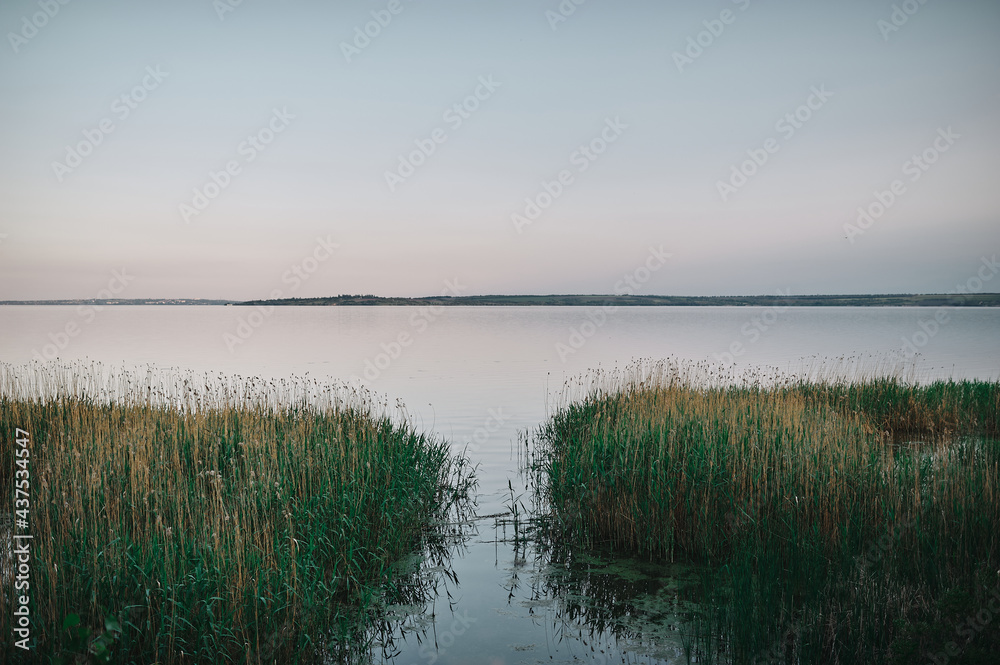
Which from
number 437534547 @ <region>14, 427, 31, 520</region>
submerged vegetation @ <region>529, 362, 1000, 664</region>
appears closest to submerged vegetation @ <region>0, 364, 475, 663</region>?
number 437534547 @ <region>14, 427, 31, 520</region>

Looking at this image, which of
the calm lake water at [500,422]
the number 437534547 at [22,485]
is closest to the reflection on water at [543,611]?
the calm lake water at [500,422]

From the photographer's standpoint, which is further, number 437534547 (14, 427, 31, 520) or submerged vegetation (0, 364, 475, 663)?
number 437534547 (14, 427, 31, 520)

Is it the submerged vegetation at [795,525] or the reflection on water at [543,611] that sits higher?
the submerged vegetation at [795,525]

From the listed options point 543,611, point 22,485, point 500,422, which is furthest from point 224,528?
point 500,422

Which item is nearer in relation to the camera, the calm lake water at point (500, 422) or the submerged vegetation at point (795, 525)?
the submerged vegetation at point (795, 525)

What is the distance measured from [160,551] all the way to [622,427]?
6553 millimetres

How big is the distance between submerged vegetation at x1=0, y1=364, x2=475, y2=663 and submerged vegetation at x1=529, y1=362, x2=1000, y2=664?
2470 mm

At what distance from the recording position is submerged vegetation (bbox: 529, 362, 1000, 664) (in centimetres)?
481

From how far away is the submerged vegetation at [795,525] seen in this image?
4.81 meters

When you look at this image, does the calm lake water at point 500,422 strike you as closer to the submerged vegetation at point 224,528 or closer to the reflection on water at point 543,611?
the reflection on water at point 543,611

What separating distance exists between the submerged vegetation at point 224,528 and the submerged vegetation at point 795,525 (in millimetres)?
2470

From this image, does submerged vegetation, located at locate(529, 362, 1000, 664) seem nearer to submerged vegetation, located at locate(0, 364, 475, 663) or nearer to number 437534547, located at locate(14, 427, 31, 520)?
submerged vegetation, located at locate(0, 364, 475, 663)

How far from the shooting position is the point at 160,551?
203 inches

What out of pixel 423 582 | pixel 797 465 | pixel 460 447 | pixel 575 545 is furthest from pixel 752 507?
pixel 460 447
